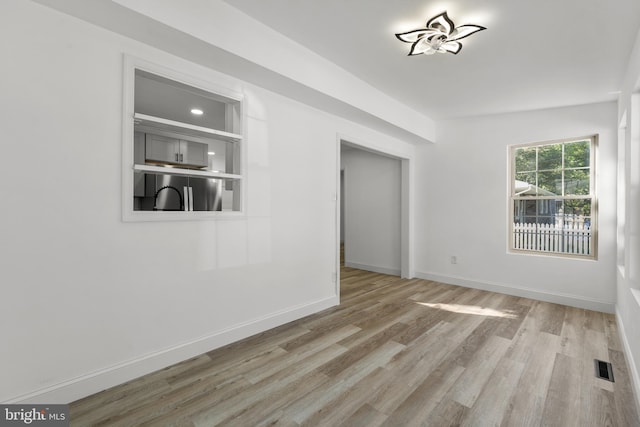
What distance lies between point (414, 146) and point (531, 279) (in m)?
2.76

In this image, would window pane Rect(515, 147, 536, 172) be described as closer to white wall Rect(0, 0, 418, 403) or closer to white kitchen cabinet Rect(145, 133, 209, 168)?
white wall Rect(0, 0, 418, 403)

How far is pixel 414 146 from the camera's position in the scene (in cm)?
538

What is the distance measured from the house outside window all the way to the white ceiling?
0.70m

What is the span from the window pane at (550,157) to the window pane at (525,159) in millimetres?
72

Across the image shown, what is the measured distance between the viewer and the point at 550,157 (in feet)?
13.9

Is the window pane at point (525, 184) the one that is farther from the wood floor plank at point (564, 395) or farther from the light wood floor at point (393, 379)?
the wood floor plank at point (564, 395)

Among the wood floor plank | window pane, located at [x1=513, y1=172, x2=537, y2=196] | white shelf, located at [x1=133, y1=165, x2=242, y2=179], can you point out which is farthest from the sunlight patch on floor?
white shelf, located at [x1=133, y1=165, x2=242, y2=179]

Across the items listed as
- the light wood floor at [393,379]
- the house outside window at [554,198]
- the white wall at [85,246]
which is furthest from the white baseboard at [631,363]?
the white wall at [85,246]

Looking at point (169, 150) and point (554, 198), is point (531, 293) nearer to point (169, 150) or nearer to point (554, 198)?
point (554, 198)

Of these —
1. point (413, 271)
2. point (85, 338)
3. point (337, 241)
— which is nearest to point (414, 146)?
point (413, 271)

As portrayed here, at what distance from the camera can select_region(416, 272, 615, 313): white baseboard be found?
3.77m

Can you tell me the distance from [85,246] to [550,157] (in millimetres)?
5417

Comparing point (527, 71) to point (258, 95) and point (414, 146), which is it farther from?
point (258, 95)

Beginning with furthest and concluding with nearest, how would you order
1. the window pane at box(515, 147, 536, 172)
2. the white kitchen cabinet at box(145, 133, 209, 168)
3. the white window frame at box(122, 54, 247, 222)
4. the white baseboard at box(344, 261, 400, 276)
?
the white baseboard at box(344, 261, 400, 276), the white kitchen cabinet at box(145, 133, 209, 168), the window pane at box(515, 147, 536, 172), the white window frame at box(122, 54, 247, 222)
